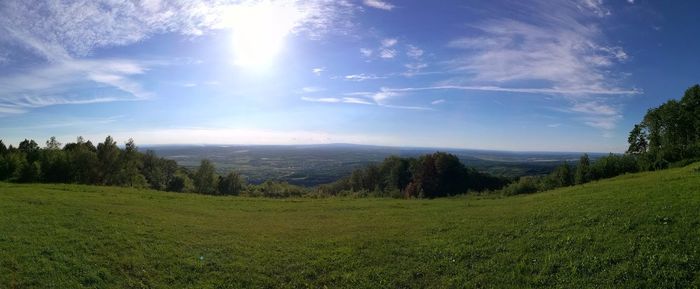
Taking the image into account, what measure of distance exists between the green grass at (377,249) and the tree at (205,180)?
261 feet

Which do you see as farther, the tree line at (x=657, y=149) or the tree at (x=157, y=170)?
the tree at (x=157, y=170)

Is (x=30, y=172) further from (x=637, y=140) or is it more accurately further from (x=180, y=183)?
(x=637, y=140)

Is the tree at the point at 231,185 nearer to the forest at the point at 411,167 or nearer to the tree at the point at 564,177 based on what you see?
the forest at the point at 411,167

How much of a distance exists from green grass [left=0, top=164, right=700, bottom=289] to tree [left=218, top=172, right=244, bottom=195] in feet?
277

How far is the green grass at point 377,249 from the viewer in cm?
1266

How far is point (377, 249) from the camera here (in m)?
17.7

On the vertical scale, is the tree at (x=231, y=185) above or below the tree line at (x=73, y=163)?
below

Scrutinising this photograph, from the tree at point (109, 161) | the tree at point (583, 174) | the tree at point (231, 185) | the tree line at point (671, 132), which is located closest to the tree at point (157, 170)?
the tree at point (231, 185)

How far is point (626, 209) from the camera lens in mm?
17938

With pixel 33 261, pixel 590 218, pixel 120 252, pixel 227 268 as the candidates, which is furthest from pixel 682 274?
pixel 33 261

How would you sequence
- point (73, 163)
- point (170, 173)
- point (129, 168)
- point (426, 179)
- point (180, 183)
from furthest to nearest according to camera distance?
point (170, 173) → point (180, 183) → point (426, 179) → point (129, 168) → point (73, 163)

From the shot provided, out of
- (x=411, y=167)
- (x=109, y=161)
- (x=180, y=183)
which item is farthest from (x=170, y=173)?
(x=411, y=167)

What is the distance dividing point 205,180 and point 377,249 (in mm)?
94238

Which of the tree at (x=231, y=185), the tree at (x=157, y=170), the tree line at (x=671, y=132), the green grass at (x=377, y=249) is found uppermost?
the tree line at (x=671, y=132)
